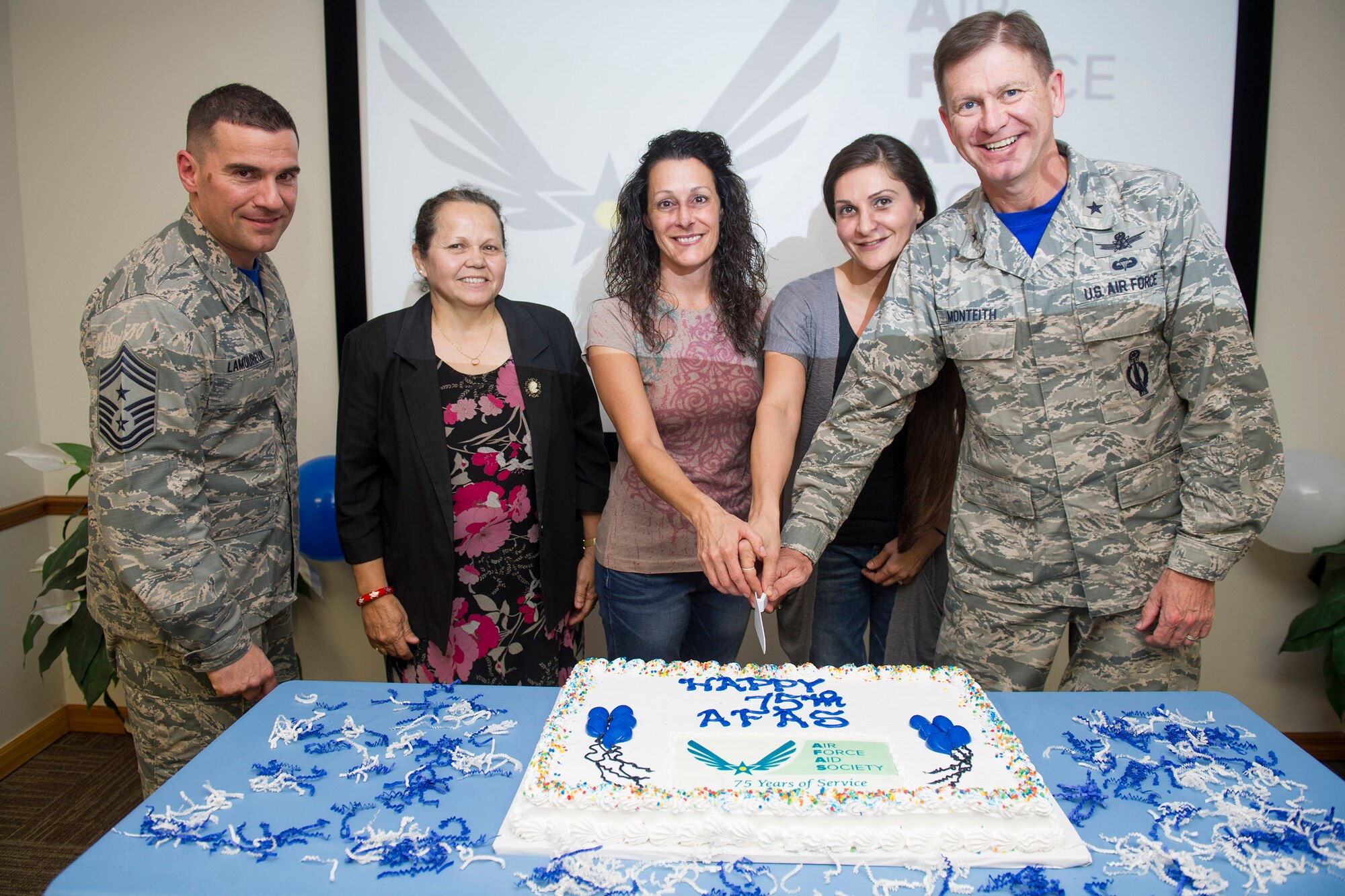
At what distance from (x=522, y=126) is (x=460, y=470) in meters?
1.22

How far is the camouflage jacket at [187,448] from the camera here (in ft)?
4.81

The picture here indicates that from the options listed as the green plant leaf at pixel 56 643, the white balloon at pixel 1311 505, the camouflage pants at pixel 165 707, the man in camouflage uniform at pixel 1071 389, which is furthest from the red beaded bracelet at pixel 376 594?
the white balloon at pixel 1311 505

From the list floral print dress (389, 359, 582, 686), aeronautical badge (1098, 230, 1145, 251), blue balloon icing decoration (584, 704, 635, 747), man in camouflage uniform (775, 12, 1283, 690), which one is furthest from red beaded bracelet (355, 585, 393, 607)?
aeronautical badge (1098, 230, 1145, 251)

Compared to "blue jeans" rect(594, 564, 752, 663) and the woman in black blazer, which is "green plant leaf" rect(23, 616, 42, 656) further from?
"blue jeans" rect(594, 564, 752, 663)

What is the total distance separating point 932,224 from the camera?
162 cm

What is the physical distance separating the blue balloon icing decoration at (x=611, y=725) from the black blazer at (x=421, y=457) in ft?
2.12

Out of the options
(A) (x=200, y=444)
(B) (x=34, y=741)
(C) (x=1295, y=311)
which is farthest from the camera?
(B) (x=34, y=741)

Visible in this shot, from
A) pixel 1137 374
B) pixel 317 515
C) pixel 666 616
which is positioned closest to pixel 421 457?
pixel 666 616

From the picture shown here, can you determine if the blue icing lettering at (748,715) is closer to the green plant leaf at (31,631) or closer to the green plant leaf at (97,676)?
the green plant leaf at (97,676)

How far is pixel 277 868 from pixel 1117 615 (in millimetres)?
1411

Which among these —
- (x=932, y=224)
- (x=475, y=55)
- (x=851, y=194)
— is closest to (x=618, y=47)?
(x=475, y=55)

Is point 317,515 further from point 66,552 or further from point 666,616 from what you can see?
point 666,616

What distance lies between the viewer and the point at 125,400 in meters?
1.45

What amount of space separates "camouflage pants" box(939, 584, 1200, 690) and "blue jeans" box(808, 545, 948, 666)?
0.20 m
